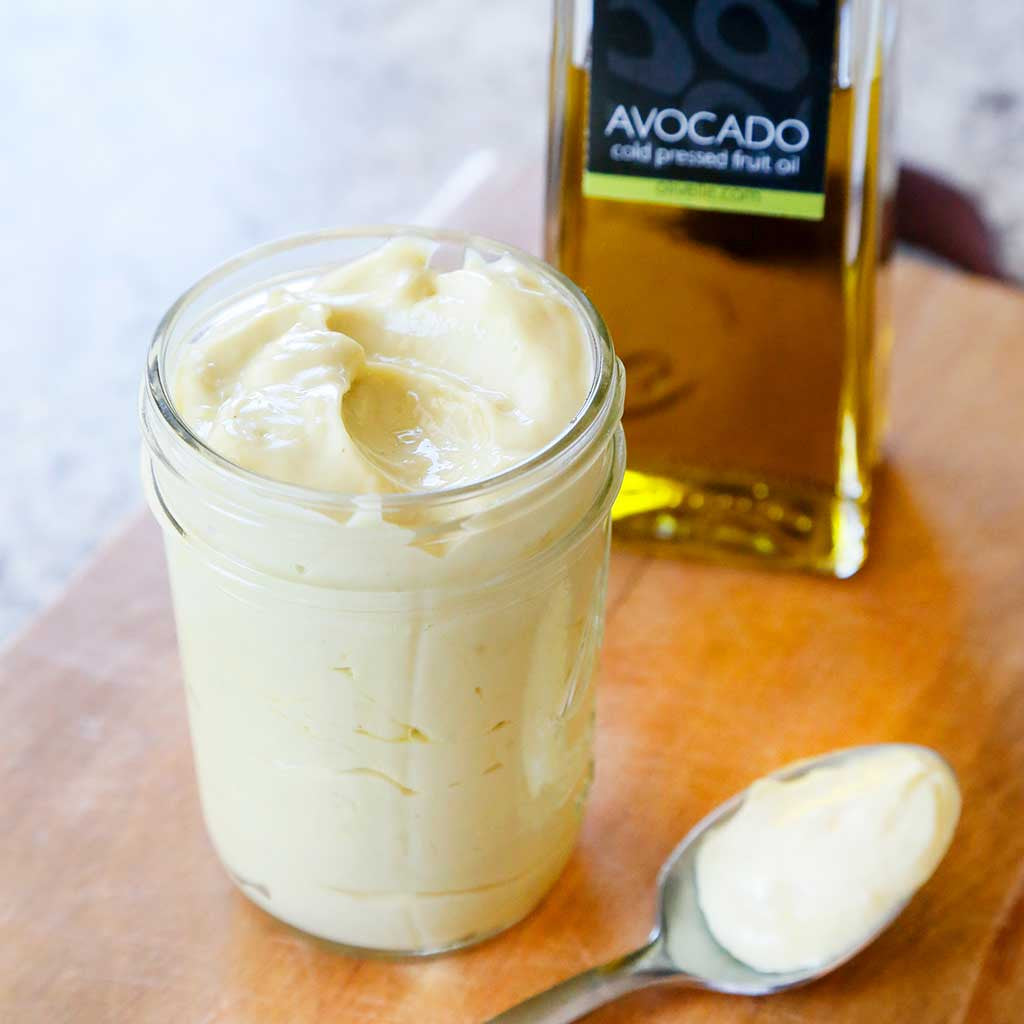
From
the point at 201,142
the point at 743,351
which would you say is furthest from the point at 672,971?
the point at 201,142

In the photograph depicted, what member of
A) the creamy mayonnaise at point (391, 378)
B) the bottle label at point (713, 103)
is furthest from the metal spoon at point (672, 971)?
the bottle label at point (713, 103)

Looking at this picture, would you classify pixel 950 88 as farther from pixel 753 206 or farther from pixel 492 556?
pixel 492 556

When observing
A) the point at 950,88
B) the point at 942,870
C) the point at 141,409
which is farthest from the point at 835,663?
the point at 950,88

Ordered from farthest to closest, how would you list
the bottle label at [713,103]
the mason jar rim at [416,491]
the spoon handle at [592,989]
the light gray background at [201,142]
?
the light gray background at [201,142] → the bottle label at [713,103] → the spoon handle at [592,989] → the mason jar rim at [416,491]

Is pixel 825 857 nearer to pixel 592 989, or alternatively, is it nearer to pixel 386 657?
pixel 592 989

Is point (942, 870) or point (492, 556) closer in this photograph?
point (492, 556)

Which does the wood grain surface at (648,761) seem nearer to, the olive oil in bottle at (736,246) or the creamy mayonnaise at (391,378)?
the olive oil in bottle at (736,246)
